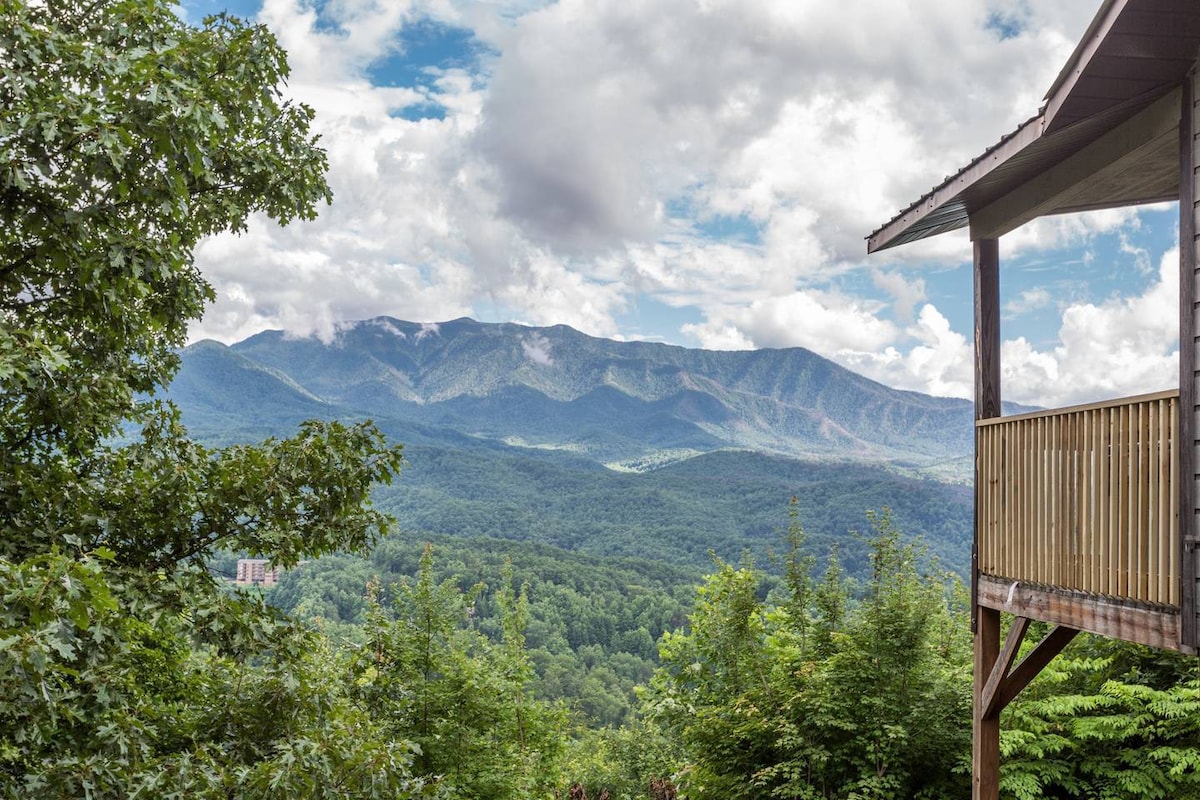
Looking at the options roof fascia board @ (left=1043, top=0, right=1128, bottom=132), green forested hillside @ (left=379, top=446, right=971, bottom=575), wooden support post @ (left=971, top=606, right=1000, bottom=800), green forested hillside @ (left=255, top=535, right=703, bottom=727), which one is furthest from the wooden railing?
green forested hillside @ (left=379, top=446, right=971, bottom=575)

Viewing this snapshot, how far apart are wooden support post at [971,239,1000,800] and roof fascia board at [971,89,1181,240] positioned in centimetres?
22

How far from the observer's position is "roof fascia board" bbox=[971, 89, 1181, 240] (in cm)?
418

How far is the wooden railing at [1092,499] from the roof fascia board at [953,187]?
59.6 inches

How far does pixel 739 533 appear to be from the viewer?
Answer: 162 metres

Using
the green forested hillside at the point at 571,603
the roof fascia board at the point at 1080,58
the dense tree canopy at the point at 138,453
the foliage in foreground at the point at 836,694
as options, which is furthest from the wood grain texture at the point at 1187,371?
the green forested hillside at the point at 571,603

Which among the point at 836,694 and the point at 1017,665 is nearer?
the point at 1017,665

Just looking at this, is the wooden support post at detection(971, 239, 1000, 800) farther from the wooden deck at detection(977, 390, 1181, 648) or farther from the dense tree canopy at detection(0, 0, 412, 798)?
the dense tree canopy at detection(0, 0, 412, 798)

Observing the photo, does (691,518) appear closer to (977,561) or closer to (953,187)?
(977,561)

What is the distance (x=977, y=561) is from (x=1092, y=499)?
1.48 meters

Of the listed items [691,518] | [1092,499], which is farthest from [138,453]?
[691,518]

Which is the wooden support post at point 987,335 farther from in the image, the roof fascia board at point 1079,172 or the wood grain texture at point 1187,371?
the wood grain texture at point 1187,371

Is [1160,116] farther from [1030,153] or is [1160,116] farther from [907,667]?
[907,667]

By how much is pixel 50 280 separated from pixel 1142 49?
531 centimetres

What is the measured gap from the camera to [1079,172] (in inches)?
194
